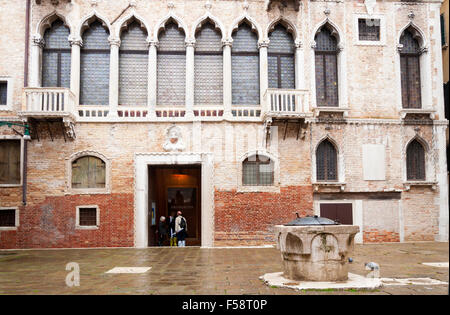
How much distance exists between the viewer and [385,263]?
11984 millimetres

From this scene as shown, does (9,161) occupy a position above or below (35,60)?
below

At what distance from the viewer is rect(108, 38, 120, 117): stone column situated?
1792 centimetres

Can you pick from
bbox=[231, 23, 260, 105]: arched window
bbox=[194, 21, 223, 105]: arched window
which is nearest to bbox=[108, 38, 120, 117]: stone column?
bbox=[194, 21, 223, 105]: arched window

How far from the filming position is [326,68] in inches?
750

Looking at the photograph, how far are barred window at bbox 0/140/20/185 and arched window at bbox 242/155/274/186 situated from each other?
28.8 ft

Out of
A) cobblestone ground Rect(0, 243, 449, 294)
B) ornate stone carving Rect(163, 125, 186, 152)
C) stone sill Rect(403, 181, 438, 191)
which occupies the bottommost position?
cobblestone ground Rect(0, 243, 449, 294)

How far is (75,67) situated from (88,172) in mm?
4162

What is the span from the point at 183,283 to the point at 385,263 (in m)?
5.81

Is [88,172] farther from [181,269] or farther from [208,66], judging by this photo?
[181,269]

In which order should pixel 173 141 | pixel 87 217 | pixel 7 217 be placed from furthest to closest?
pixel 173 141, pixel 87 217, pixel 7 217

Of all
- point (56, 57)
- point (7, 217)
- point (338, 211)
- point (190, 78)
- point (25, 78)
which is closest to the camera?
point (7, 217)

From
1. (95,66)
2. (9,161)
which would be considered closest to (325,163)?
(95,66)

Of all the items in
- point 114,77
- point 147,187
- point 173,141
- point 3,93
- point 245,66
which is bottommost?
point 147,187

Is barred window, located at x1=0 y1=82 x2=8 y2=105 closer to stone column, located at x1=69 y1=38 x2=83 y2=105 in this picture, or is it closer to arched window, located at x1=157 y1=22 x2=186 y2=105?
stone column, located at x1=69 y1=38 x2=83 y2=105
